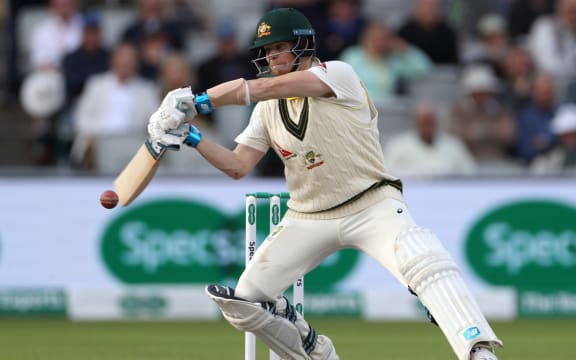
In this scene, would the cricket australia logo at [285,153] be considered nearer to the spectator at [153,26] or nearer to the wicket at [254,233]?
the wicket at [254,233]

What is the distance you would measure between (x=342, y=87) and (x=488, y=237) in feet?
14.8

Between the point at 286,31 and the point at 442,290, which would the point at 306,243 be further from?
the point at 286,31

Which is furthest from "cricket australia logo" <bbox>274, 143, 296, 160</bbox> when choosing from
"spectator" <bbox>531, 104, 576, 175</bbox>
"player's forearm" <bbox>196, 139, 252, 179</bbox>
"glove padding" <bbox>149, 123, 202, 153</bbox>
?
"spectator" <bbox>531, 104, 576, 175</bbox>

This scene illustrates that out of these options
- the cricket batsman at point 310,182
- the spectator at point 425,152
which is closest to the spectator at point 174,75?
the spectator at point 425,152

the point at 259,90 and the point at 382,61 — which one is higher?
the point at 259,90

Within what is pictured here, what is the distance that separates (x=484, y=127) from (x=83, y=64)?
3452mm

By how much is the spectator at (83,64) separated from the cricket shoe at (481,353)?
254 inches

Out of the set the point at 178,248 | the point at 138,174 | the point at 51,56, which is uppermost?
the point at 51,56

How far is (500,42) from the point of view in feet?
38.4

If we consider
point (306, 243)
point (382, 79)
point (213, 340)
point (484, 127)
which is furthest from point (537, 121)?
point (306, 243)

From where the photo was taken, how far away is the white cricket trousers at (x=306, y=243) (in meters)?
5.39

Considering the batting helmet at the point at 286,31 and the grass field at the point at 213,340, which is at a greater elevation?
the batting helmet at the point at 286,31

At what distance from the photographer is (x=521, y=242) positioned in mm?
9547

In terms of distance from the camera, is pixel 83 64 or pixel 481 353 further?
pixel 83 64
